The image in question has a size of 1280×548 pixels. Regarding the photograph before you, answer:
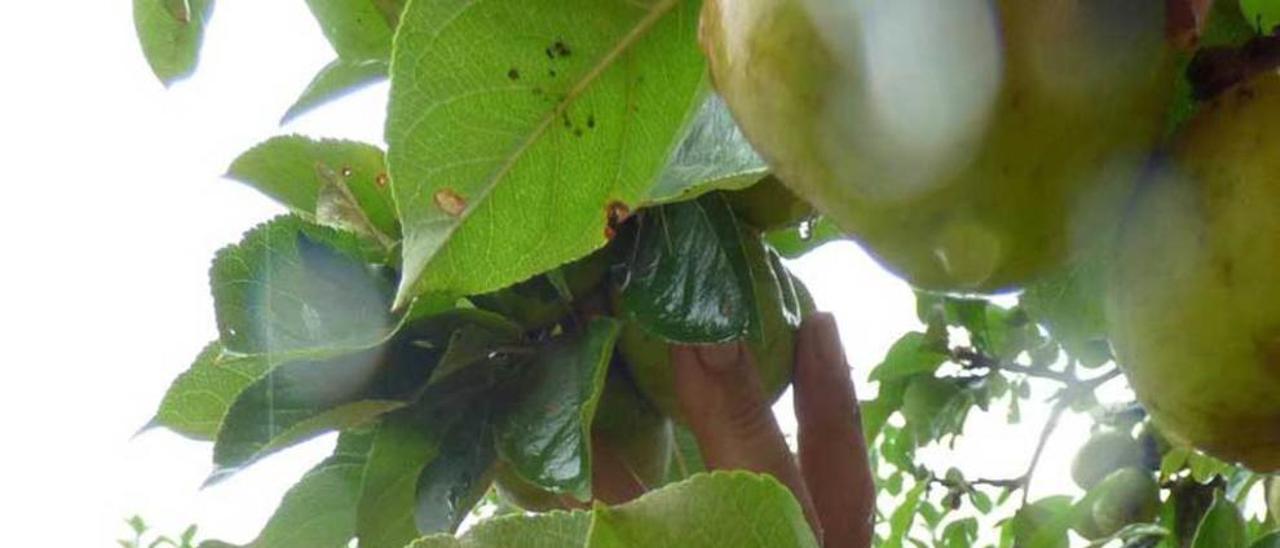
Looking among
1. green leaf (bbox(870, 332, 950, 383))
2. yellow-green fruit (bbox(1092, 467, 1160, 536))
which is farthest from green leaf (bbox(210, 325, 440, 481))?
green leaf (bbox(870, 332, 950, 383))

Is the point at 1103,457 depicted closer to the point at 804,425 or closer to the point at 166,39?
the point at 804,425

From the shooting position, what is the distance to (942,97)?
0.44 meters

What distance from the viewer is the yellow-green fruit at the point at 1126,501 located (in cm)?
133

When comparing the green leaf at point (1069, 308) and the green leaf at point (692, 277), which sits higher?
the green leaf at point (692, 277)

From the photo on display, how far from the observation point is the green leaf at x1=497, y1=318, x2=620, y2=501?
82 centimetres

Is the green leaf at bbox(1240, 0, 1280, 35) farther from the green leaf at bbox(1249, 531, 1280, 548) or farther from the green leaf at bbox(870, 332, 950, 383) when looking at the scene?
the green leaf at bbox(870, 332, 950, 383)

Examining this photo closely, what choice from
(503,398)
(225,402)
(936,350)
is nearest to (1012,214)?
(503,398)

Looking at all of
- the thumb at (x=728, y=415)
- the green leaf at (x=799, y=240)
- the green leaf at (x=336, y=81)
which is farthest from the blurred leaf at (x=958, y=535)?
the green leaf at (x=336, y=81)

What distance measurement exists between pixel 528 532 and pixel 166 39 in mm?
380

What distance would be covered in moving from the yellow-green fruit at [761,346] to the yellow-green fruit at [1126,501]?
486mm

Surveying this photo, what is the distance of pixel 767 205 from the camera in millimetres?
885

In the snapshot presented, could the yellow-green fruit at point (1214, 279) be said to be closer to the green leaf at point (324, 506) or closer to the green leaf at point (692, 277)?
the green leaf at point (692, 277)

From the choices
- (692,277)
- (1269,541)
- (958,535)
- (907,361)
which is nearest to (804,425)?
(692,277)

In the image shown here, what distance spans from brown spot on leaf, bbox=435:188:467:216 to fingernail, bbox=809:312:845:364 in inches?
15.0
